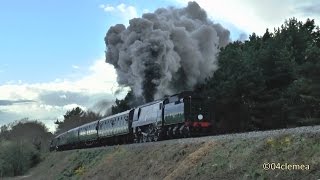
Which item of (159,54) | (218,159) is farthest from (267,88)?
(218,159)

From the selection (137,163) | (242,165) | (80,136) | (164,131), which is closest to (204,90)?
(80,136)

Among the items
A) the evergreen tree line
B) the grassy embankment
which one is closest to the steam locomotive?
the grassy embankment

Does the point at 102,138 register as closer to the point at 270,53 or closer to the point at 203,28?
the point at 203,28

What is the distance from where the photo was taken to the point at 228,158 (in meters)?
15.8

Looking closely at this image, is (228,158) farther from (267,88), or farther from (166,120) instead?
(267,88)

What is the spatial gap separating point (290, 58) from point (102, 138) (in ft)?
62.4

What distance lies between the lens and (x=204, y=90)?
47031 millimetres

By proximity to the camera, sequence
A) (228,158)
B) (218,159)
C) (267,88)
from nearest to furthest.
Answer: (228,158), (218,159), (267,88)

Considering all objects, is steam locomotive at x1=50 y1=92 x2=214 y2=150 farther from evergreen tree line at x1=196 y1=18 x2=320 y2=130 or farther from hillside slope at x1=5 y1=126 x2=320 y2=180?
evergreen tree line at x1=196 y1=18 x2=320 y2=130

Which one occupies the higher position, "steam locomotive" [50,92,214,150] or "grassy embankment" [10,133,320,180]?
"steam locomotive" [50,92,214,150]

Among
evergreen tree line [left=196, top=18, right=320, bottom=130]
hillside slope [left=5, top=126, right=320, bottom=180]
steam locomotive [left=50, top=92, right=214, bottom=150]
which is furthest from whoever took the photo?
evergreen tree line [left=196, top=18, right=320, bottom=130]

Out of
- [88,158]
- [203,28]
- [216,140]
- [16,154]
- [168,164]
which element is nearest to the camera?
[216,140]

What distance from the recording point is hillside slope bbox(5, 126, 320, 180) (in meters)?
12.7

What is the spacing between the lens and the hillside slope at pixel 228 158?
41.7ft
